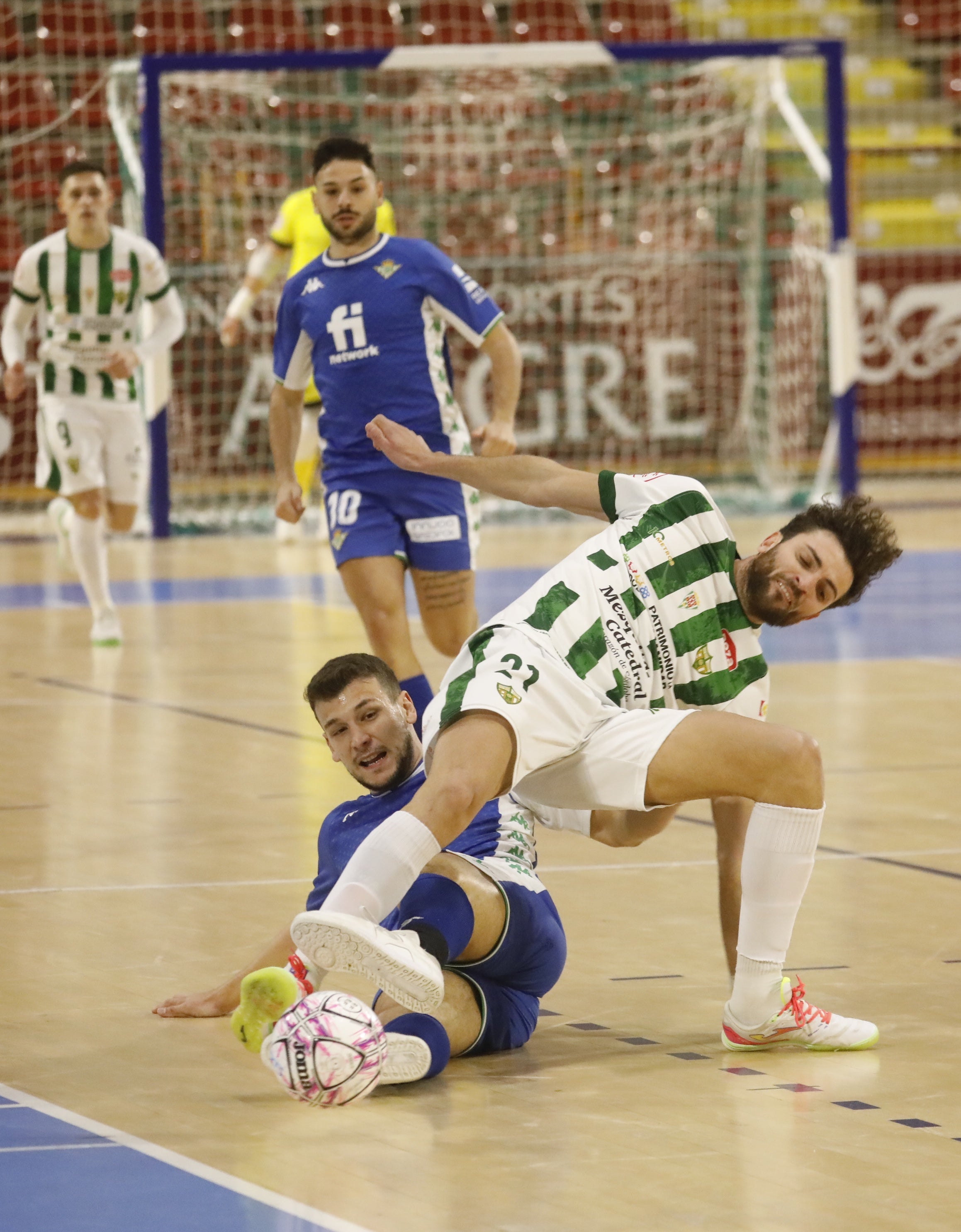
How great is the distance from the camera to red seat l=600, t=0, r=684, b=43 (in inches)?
798

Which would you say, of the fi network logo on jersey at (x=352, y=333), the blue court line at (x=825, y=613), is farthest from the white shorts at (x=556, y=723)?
the blue court line at (x=825, y=613)

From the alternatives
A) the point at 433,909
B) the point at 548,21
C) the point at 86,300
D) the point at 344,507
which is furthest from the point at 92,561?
the point at 548,21

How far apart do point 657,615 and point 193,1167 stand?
1419 mm

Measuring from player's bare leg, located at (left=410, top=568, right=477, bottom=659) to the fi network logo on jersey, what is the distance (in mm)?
711

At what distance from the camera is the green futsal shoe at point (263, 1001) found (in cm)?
365

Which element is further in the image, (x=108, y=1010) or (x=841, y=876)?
(x=841, y=876)

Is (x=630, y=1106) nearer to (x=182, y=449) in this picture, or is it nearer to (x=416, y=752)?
(x=416, y=752)

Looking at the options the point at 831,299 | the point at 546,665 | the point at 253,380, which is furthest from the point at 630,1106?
the point at 253,380

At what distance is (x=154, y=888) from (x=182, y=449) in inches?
471

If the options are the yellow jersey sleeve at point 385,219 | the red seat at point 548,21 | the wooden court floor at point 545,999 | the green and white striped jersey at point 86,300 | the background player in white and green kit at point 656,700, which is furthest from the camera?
the red seat at point 548,21

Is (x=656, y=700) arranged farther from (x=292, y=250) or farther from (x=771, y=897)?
(x=292, y=250)

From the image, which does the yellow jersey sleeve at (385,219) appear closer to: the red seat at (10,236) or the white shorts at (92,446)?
the white shorts at (92,446)

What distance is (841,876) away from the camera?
217 inches

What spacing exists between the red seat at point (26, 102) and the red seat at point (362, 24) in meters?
2.55
